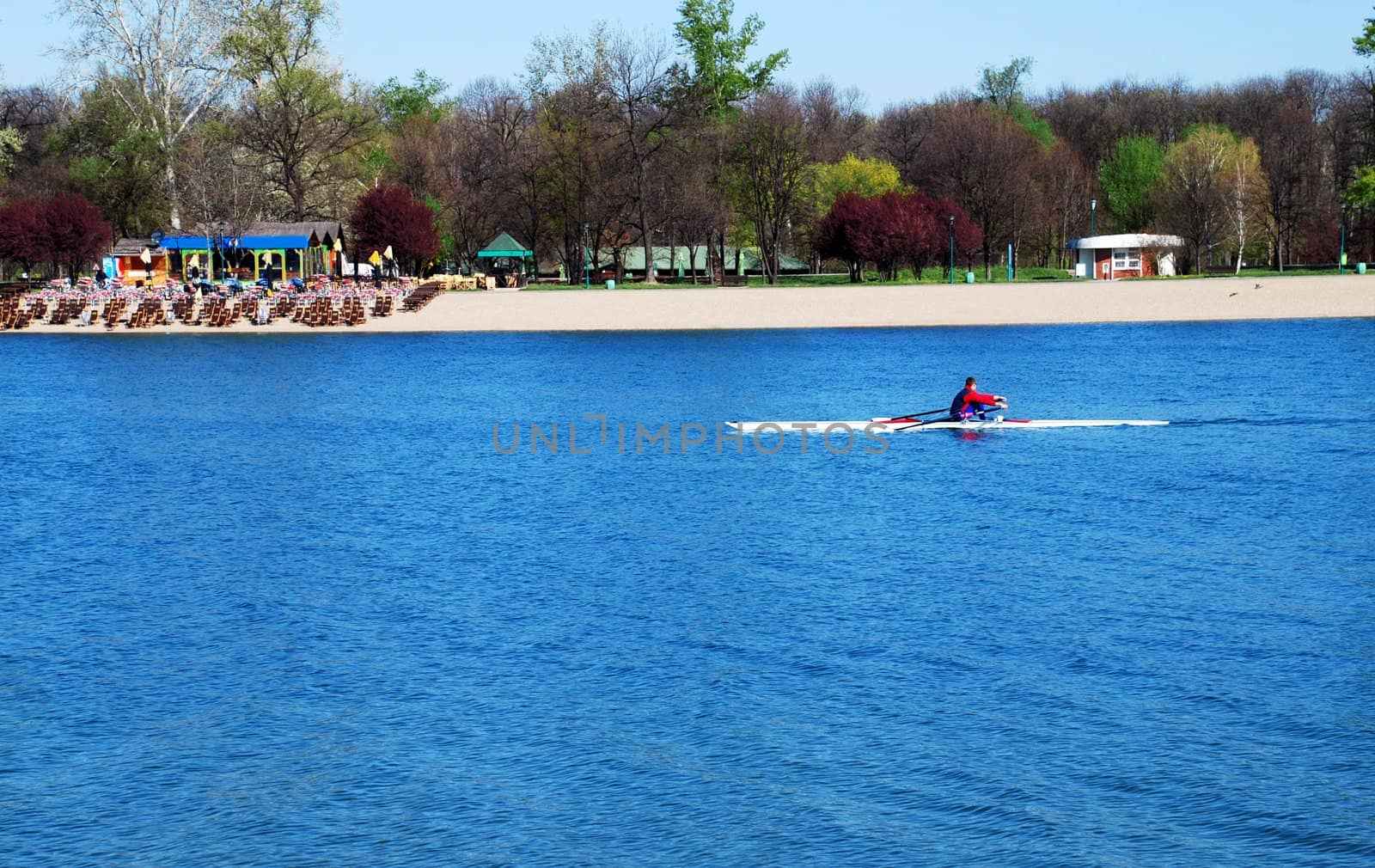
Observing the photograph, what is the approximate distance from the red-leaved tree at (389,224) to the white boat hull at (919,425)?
2412 inches

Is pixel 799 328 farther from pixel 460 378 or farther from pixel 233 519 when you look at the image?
pixel 233 519

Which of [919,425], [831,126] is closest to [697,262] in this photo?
[831,126]

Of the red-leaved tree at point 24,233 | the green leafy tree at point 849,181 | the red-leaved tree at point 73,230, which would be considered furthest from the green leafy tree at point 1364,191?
the red-leaved tree at point 24,233

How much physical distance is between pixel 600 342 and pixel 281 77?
122 ft

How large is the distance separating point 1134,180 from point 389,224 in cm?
5955

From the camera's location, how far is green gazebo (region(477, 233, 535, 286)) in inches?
4077

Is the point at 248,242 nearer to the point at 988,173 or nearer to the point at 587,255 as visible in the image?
the point at 587,255

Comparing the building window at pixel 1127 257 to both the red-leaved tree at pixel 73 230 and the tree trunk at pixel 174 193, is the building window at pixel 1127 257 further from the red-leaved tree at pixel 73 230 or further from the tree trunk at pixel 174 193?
the red-leaved tree at pixel 73 230

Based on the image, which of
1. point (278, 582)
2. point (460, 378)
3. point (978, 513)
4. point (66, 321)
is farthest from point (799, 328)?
point (278, 582)

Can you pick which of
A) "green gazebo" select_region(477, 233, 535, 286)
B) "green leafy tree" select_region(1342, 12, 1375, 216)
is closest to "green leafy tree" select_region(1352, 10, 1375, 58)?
"green leafy tree" select_region(1342, 12, 1375, 216)

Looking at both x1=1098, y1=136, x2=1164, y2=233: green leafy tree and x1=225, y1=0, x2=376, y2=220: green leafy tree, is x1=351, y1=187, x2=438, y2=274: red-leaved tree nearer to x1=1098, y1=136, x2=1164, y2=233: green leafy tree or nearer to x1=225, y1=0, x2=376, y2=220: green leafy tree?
x1=225, y1=0, x2=376, y2=220: green leafy tree

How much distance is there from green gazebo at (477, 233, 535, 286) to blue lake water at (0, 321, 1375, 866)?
2555 inches

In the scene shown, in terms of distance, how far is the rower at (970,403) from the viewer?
120ft

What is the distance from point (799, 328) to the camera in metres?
78.6
